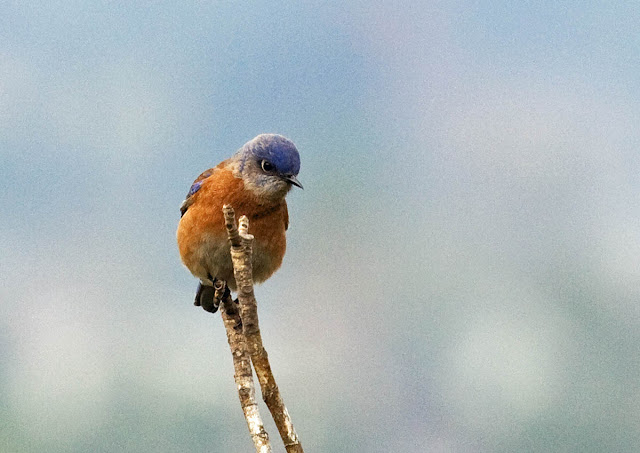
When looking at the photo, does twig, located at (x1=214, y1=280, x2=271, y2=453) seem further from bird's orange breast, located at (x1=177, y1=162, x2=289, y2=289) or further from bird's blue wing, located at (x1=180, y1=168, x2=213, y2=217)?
bird's blue wing, located at (x1=180, y1=168, x2=213, y2=217)

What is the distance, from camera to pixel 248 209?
5867 millimetres

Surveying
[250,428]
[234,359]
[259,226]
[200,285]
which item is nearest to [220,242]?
[259,226]

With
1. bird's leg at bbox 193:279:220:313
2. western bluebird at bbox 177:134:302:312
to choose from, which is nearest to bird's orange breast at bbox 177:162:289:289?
western bluebird at bbox 177:134:302:312

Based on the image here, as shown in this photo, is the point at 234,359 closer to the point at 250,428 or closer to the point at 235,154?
the point at 250,428

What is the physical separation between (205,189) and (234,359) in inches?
85.1

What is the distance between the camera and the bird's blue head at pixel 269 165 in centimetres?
558

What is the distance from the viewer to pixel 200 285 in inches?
256

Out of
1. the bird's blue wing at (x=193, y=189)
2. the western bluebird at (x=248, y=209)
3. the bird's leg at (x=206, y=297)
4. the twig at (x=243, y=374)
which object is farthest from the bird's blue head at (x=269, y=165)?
the bird's leg at (x=206, y=297)

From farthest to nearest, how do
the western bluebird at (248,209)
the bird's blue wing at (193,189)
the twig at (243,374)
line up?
the bird's blue wing at (193,189) → the western bluebird at (248,209) → the twig at (243,374)

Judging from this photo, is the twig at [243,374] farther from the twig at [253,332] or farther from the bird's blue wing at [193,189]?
Answer: the bird's blue wing at [193,189]

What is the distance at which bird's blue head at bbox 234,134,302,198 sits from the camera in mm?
5578

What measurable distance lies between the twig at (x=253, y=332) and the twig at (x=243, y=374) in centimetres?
17

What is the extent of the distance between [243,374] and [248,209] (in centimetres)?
187

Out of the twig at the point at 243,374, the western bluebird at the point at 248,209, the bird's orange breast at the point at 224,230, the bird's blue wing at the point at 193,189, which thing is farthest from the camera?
the bird's blue wing at the point at 193,189
